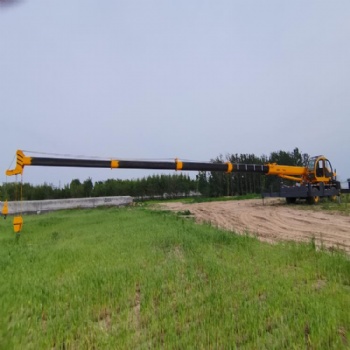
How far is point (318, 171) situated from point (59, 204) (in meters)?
21.8

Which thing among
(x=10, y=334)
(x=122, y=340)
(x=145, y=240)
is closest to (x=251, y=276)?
(x=122, y=340)

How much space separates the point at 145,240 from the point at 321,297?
4.08m

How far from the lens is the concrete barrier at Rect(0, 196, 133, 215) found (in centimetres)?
2412

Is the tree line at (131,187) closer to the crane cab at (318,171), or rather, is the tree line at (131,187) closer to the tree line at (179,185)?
the tree line at (179,185)

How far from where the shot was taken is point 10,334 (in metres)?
2.52

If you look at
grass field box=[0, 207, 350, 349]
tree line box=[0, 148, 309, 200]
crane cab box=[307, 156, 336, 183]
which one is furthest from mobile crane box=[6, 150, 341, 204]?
tree line box=[0, 148, 309, 200]

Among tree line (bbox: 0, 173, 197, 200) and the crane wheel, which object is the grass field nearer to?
the crane wheel

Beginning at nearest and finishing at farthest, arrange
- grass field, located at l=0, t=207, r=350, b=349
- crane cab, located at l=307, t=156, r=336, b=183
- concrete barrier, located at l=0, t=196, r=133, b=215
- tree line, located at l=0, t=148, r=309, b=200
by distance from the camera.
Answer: grass field, located at l=0, t=207, r=350, b=349 → crane cab, located at l=307, t=156, r=336, b=183 → concrete barrier, located at l=0, t=196, r=133, b=215 → tree line, located at l=0, t=148, r=309, b=200

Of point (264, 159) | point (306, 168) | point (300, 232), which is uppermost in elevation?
point (264, 159)

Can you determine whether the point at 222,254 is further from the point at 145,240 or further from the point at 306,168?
the point at 306,168

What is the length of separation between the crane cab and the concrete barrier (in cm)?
1965

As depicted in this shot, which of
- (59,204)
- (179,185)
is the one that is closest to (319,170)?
(59,204)

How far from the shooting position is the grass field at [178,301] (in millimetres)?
2398

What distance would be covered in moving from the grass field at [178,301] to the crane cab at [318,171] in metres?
13.5
